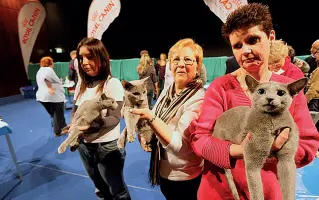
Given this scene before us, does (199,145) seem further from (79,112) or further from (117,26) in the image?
(117,26)

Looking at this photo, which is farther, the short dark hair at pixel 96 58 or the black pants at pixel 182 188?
the short dark hair at pixel 96 58

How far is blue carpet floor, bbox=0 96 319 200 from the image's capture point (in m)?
2.85

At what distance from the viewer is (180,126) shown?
1176mm

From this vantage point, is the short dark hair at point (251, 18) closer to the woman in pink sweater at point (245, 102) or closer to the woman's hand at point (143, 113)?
the woman in pink sweater at point (245, 102)

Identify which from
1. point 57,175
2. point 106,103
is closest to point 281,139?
point 106,103

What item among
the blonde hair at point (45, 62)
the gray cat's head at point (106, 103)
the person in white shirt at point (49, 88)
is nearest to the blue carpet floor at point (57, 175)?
the person in white shirt at point (49, 88)

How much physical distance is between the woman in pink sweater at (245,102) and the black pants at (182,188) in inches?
18.4

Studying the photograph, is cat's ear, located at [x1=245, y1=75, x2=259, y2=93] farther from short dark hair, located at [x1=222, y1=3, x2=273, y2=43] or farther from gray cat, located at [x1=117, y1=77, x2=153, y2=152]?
gray cat, located at [x1=117, y1=77, x2=153, y2=152]

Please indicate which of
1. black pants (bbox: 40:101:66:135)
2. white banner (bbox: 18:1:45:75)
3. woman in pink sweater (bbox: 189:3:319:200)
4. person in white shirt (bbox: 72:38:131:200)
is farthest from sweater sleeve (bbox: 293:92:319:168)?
white banner (bbox: 18:1:45:75)

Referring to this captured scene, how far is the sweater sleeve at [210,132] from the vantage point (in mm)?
817

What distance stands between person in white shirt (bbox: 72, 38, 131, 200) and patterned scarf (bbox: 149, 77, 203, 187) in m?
0.44

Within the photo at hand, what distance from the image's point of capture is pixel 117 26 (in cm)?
1320

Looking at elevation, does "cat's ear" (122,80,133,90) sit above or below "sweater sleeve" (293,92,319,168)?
above

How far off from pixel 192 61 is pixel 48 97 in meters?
3.77
